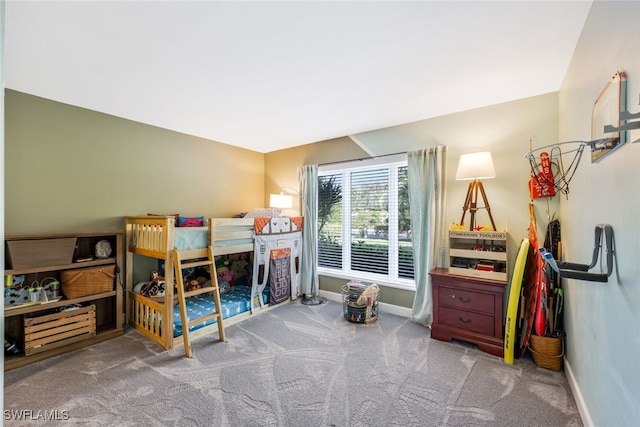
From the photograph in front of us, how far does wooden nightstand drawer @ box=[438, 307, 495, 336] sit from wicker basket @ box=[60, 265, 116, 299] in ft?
11.0

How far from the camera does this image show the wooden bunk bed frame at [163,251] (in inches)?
104

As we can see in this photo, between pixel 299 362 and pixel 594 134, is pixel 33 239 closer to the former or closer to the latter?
pixel 299 362

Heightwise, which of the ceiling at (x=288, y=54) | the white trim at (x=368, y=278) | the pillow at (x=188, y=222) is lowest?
the white trim at (x=368, y=278)

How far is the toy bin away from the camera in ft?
10.5

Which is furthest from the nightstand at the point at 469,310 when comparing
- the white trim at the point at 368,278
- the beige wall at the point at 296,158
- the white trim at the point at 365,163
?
the beige wall at the point at 296,158

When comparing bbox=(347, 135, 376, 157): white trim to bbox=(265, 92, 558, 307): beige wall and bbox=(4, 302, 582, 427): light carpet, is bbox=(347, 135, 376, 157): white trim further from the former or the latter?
bbox=(4, 302, 582, 427): light carpet

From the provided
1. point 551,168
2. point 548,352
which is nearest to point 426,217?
→ point 551,168

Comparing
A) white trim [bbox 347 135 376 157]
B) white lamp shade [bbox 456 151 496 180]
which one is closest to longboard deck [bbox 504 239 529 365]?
white lamp shade [bbox 456 151 496 180]

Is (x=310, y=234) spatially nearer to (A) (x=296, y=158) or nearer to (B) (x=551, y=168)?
(A) (x=296, y=158)

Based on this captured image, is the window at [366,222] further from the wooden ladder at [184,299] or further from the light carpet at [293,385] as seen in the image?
the wooden ladder at [184,299]

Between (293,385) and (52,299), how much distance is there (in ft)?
7.62

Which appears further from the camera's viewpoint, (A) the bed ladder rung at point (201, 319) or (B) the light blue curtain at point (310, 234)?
(B) the light blue curtain at point (310, 234)

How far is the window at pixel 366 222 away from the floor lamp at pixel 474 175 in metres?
0.74

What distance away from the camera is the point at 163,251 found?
8.82ft
